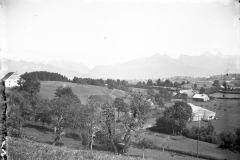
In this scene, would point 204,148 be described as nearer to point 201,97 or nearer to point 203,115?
point 203,115

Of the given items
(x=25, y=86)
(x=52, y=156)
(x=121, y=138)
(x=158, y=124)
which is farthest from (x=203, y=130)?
(x=25, y=86)

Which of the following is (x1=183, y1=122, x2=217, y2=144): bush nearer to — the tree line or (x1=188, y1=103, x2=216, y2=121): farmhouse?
(x1=188, y1=103, x2=216, y2=121): farmhouse

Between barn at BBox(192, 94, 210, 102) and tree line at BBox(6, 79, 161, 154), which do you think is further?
barn at BBox(192, 94, 210, 102)

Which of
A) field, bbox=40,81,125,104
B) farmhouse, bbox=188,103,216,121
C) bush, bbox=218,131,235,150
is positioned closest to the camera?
bush, bbox=218,131,235,150

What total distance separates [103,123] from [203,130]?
140ft

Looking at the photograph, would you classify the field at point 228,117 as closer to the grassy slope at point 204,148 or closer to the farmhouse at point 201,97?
the grassy slope at point 204,148

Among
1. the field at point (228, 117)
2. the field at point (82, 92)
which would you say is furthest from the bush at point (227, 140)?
the field at point (82, 92)

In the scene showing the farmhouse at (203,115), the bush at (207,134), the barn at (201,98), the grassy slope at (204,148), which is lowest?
the grassy slope at (204,148)

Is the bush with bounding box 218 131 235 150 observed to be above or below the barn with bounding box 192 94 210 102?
below

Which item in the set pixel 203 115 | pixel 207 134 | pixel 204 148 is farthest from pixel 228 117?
pixel 204 148

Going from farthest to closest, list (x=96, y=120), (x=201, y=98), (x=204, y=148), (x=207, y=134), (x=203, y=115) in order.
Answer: (x=201, y=98) < (x=203, y=115) < (x=207, y=134) < (x=204, y=148) < (x=96, y=120)

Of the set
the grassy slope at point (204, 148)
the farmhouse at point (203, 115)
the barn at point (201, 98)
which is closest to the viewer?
the grassy slope at point (204, 148)

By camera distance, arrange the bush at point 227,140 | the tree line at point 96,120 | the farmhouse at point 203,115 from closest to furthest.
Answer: the tree line at point 96,120, the bush at point 227,140, the farmhouse at point 203,115

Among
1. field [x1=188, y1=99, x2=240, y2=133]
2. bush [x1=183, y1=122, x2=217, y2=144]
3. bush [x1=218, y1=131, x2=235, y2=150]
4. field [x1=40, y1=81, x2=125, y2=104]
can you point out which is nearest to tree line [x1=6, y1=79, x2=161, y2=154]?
bush [x1=218, y1=131, x2=235, y2=150]
